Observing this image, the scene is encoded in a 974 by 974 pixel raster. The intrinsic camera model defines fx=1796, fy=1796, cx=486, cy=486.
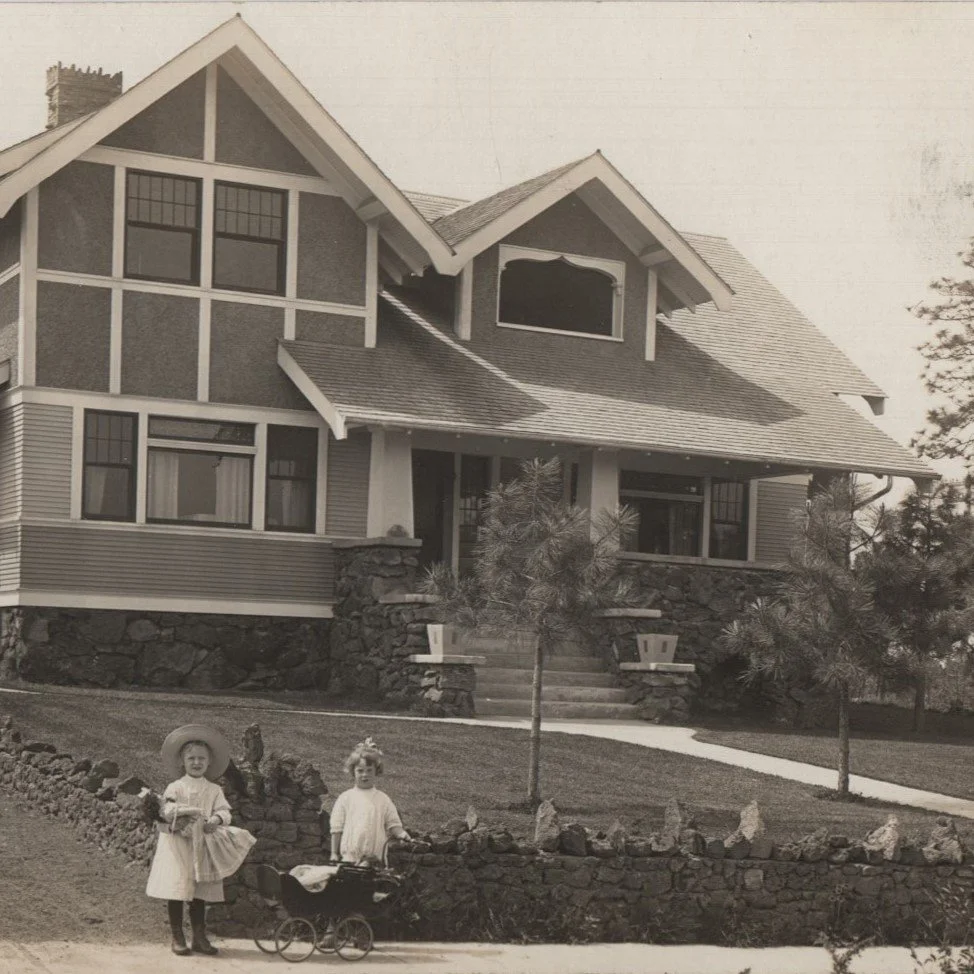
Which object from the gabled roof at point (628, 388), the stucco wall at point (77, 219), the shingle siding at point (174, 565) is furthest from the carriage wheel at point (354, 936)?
the stucco wall at point (77, 219)

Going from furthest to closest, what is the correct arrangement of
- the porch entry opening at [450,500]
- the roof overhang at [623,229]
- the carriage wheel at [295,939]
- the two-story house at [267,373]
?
1. the porch entry opening at [450,500]
2. the roof overhang at [623,229]
3. the two-story house at [267,373]
4. the carriage wheel at [295,939]

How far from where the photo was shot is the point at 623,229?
26.4 metres

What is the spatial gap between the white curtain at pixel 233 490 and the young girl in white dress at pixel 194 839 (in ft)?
41.1

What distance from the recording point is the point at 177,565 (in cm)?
2278

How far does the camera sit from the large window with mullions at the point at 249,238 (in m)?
23.3

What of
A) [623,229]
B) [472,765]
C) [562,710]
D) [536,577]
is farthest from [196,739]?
[623,229]

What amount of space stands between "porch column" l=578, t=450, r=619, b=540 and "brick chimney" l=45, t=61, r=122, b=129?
8.77 metres

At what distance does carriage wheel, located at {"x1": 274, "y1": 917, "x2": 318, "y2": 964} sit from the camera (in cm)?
1060

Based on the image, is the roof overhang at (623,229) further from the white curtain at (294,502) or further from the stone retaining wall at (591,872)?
the stone retaining wall at (591,872)

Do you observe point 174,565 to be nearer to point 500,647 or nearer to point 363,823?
point 500,647

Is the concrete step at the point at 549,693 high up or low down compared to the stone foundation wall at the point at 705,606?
down

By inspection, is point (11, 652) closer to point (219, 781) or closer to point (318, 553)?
point (318, 553)

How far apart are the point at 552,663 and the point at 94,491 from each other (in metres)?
6.21

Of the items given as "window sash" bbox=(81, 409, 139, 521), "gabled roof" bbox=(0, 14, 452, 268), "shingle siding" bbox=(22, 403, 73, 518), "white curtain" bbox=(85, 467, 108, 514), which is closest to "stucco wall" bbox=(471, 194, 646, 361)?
"gabled roof" bbox=(0, 14, 452, 268)
